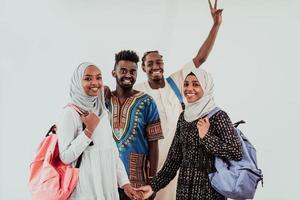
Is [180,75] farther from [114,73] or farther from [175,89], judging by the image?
[114,73]

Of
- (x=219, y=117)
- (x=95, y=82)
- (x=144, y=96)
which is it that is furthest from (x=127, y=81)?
(x=219, y=117)

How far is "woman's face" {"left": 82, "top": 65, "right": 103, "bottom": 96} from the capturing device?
250cm

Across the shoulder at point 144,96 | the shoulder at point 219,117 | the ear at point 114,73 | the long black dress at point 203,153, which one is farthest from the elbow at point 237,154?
the ear at point 114,73

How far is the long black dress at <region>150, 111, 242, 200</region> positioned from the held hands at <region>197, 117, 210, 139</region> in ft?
0.06

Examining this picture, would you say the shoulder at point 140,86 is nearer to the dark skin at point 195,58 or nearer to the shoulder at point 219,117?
the dark skin at point 195,58

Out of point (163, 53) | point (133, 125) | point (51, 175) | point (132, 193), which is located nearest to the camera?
point (51, 175)

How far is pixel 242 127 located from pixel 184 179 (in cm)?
84

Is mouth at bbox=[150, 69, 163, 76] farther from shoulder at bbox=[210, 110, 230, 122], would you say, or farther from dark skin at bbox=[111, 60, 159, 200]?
shoulder at bbox=[210, 110, 230, 122]

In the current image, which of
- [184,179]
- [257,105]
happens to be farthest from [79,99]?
[257,105]

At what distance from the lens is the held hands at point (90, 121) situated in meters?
2.44

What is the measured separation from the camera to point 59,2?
334cm

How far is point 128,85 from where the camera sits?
2.85m

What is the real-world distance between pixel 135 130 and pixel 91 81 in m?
0.45

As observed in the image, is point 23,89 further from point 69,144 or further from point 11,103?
point 69,144
